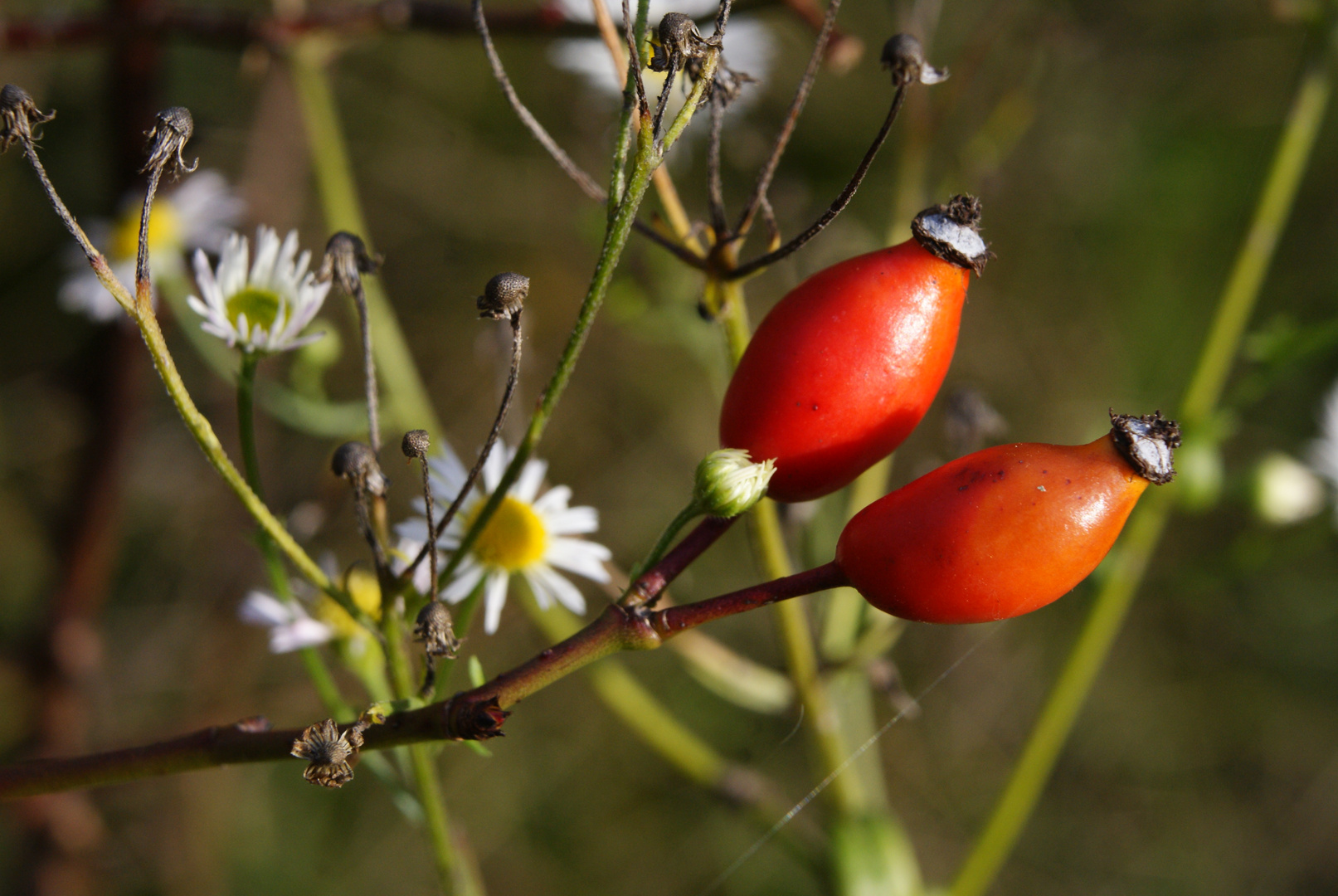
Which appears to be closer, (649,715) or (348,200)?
(649,715)

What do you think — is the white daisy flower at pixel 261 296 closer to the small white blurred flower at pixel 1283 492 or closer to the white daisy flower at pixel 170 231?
the white daisy flower at pixel 170 231

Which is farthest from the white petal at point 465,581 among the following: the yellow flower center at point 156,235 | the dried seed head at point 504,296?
the yellow flower center at point 156,235

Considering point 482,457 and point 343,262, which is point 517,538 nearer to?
point 343,262

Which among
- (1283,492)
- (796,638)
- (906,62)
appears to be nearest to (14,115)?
(906,62)

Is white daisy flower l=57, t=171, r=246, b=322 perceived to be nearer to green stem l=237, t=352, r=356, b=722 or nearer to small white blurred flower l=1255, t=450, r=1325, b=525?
green stem l=237, t=352, r=356, b=722

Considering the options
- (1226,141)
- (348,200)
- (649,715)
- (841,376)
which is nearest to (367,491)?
(841,376)

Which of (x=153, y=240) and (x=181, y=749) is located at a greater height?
(x=153, y=240)

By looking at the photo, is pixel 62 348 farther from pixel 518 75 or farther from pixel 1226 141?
pixel 1226 141
